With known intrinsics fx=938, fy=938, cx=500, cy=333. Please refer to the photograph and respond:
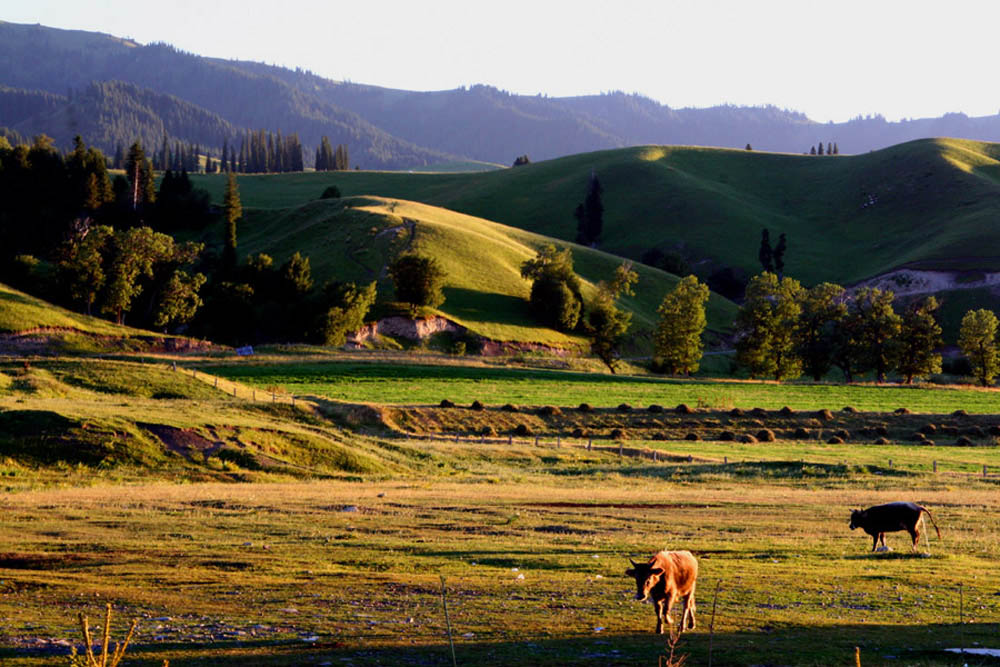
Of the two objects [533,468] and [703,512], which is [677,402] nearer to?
[533,468]

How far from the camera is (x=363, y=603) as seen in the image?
54.1 ft

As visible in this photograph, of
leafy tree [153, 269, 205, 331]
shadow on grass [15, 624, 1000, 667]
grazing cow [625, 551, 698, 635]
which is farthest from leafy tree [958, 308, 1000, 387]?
grazing cow [625, 551, 698, 635]

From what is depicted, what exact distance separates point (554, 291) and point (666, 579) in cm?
12854

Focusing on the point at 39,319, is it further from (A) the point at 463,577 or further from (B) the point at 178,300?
(A) the point at 463,577

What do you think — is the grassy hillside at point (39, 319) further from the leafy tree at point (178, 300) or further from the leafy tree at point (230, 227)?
the leafy tree at point (230, 227)

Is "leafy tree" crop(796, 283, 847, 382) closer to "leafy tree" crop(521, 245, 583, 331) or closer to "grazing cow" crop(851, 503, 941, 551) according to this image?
"leafy tree" crop(521, 245, 583, 331)

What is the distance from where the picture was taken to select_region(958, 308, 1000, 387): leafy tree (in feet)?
395

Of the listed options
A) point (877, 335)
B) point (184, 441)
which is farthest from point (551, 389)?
point (184, 441)

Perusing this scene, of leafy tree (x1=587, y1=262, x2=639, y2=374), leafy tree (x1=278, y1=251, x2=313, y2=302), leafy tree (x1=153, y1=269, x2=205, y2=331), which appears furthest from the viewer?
leafy tree (x1=278, y1=251, x2=313, y2=302)

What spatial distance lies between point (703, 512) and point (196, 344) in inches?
3226

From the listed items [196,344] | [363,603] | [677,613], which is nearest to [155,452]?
[363,603]

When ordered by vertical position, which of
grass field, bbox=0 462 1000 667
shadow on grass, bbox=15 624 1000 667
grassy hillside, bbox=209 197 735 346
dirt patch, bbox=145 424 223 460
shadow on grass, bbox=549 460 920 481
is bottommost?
shadow on grass, bbox=549 460 920 481

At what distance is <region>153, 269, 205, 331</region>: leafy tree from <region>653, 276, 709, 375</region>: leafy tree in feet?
194

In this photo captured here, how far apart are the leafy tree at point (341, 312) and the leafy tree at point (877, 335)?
205ft
